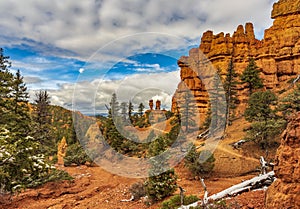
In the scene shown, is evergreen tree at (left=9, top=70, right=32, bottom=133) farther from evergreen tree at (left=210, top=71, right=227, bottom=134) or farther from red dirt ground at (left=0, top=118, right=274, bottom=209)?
evergreen tree at (left=210, top=71, right=227, bottom=134)

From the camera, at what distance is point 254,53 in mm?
52219

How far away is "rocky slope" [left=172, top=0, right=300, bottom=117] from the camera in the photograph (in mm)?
47031

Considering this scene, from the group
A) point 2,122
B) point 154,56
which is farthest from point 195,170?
point 2,122

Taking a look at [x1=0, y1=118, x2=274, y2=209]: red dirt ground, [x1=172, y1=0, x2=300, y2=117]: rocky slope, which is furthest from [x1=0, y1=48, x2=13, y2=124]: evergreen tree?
[x1=172, y1=0, x2=300, y2=117]: rocky slope

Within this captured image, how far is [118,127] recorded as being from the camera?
123ft

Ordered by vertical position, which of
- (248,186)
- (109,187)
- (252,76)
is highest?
(252,76)

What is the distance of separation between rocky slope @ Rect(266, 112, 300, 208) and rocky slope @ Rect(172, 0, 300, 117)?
4162 centimetres

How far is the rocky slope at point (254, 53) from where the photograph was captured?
154 feet

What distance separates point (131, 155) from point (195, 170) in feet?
52.8

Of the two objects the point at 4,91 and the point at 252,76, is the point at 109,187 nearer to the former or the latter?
the point at 4,91

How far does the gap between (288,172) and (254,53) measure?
53385 millimetres

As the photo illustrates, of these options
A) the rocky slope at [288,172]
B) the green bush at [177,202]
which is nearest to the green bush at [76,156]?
the green bush at [177,202]

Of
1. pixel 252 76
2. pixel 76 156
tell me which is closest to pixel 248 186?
pixel 76 156

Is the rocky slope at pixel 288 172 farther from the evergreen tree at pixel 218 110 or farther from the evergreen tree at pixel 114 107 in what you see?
the evergreen tree at pixel 114 107
